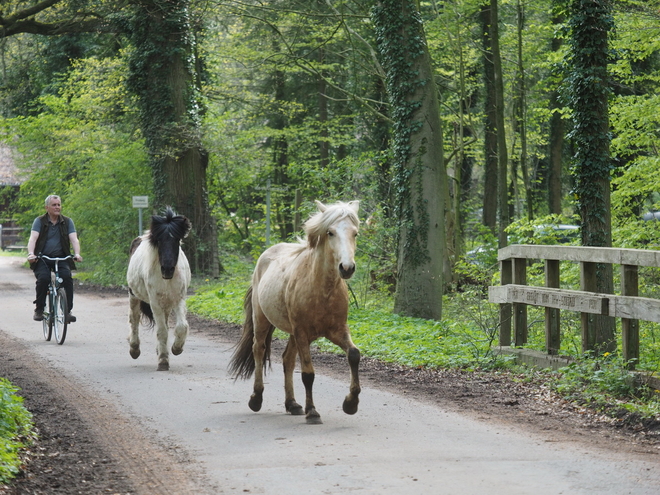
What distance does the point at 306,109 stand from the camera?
108 feet

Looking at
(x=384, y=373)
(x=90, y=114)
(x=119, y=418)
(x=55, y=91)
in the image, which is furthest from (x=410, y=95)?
(x=55, y=91)

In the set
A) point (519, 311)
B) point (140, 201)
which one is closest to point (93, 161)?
point (140, 201)

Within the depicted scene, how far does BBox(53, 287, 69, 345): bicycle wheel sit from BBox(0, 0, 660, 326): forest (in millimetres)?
4774

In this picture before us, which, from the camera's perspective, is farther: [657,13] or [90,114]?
[90,114]

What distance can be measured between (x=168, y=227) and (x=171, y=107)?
16.0 meters

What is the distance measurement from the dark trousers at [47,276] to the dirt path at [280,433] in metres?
2.90

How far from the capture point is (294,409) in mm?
7680

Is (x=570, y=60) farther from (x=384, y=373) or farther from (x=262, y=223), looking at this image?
(x=262, y=223)

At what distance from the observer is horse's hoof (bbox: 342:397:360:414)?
710cm

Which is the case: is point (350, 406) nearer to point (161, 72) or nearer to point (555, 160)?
point (161, 72)

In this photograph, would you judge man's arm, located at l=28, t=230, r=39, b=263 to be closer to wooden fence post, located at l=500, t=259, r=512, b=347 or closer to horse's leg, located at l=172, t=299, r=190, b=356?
horse's leg, located at l=172, t=299, r=190, b=356

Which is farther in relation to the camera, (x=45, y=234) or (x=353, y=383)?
(x=45, y=234)

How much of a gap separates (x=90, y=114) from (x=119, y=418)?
1008 inches

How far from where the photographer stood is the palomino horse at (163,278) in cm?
1105
